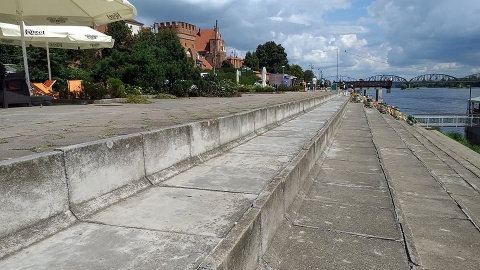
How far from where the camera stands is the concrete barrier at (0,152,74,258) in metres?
2.14

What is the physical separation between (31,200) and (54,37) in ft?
37.3

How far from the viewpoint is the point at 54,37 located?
1170cm

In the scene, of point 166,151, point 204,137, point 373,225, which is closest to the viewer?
point 373,225

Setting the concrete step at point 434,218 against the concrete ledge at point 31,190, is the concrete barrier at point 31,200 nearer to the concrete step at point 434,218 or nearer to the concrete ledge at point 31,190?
the concrete ledge at point 31,190

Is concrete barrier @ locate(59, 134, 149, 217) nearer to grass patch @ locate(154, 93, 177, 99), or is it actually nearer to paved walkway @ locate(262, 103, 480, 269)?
paved walkway @ locate(262, 103, 480, 269)

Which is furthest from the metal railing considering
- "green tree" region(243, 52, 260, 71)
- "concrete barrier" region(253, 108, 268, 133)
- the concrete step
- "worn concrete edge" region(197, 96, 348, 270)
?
"green tree" region(243, 52, 260, 71)

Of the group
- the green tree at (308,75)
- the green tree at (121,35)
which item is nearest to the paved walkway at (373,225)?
the green tree at (121,35)

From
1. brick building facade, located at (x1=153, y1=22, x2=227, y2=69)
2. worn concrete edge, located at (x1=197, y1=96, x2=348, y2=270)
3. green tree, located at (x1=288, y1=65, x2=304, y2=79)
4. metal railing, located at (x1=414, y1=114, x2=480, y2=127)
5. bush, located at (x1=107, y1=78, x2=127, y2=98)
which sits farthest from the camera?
green tree, located at (x1=288, y1=65, x2=304, y2=79)

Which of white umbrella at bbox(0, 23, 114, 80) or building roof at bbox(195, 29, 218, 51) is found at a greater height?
building roof at bbox(195, 29, 218, 51)

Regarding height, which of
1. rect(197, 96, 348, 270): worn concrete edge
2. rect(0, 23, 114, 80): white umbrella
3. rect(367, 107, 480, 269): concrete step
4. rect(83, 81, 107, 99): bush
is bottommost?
rect(367, 107, 480, 269): concrete step

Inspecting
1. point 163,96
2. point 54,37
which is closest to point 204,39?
point 163,96

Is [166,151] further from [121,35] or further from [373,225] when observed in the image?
[121,35]

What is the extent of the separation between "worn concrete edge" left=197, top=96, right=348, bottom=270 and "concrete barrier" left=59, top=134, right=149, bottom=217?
4.22ft

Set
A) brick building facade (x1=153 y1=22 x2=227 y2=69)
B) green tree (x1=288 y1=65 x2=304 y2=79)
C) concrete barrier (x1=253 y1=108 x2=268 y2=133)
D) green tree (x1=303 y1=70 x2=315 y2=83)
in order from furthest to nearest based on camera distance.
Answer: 1. green tree (x1=303 y1=70 x2=315 y2=83)
2. green tree (x1=288 y1=65 x2=304 y2=79)
3. brick building facade (x1=153 y1=22 x2=227 y2=69)
4. concrete barrier (x1=253 y1=108 x2=268 y2=133)
